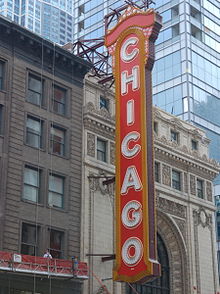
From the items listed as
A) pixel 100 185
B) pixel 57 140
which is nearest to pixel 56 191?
pixel 57 140

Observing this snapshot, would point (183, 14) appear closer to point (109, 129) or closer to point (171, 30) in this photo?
point (171, 30)

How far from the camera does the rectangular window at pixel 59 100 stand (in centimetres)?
4147

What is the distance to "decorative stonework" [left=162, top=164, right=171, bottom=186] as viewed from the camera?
159 feet

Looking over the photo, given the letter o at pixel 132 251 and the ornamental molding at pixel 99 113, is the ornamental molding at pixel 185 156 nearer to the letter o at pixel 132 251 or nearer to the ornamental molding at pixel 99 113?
the ornamental molding at pixel 99 113

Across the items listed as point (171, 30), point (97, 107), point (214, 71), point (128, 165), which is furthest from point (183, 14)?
point (128, 165)

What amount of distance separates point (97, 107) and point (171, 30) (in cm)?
4734

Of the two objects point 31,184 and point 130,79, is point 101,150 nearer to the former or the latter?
point 130,79

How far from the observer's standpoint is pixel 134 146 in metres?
38.8

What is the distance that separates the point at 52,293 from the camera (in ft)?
120

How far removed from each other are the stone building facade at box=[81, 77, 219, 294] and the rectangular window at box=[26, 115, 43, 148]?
3.90m

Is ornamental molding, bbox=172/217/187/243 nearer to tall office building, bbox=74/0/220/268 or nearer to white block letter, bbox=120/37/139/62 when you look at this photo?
white block letter, bbox=120/37/139/62

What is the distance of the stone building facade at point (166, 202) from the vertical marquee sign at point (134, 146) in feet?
9.17

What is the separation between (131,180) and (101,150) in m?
6.45

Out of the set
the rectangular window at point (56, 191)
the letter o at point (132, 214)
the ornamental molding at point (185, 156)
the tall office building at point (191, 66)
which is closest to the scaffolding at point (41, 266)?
the letter o at point (132, 214)
